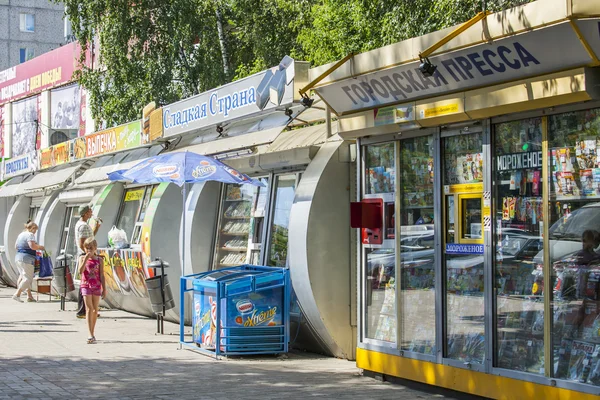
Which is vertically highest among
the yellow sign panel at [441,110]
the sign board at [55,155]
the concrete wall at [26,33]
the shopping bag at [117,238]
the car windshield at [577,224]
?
the concrete wall at [26,33]

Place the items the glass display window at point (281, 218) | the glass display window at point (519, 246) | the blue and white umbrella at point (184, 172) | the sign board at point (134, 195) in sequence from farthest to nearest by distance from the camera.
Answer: the sign board at point (134, 195) → the glass display window at point (281, 218) → the blue and white umbrella at point (184, 172) → the glass display window at point (519, 246)

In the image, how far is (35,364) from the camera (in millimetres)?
10000

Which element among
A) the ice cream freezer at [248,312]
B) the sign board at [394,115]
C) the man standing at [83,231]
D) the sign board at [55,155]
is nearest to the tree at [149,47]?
the sign board at [55,155]

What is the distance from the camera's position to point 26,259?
1880 centimetres

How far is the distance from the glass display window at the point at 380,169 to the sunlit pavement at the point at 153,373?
1.91 meters

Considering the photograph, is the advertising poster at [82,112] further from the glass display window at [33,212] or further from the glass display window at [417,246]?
the glass display window at [417,246]

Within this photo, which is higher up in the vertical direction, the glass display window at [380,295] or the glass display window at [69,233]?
the glass display window at [69,233]

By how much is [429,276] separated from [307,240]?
5.96ft

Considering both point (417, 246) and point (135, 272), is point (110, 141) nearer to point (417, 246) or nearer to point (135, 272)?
point (135, 272)

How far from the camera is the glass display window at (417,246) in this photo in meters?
8.54

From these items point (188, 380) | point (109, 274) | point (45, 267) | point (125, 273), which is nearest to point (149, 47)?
point (45, 267)

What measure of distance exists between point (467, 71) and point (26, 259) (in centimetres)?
1339

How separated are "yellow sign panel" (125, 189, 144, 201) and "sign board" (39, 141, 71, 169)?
3.42m

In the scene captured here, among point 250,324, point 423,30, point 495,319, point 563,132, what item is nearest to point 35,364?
point 250,324
